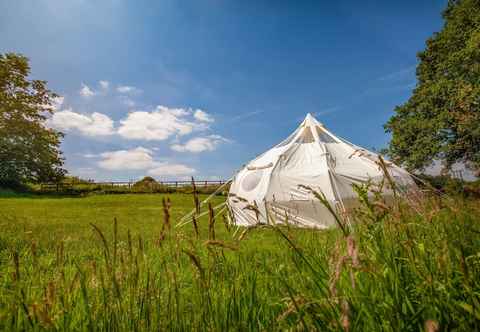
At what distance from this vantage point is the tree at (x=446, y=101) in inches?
610

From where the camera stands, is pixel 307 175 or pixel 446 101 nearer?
Answer: pixel 307 175

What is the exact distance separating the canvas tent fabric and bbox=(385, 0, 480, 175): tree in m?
7.57

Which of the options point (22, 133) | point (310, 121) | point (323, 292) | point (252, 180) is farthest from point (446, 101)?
point (22, 133)

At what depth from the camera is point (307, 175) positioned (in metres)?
10.3

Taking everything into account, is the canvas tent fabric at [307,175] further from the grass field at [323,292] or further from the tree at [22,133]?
the tree at [22,133]

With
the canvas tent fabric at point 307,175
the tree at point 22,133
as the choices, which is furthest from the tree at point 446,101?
the tree at point 22,133

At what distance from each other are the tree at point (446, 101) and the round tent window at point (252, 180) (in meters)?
11.1

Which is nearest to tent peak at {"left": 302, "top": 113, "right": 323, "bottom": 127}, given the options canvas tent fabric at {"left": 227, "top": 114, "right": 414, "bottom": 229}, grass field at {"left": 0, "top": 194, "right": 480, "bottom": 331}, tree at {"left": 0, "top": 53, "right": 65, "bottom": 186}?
canvas tent fabric at {"left": 227, "top": 114, "right": 414, "bottom": 229}

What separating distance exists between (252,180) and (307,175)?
253 cm

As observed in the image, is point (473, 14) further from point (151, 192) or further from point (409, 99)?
point (151, 192)

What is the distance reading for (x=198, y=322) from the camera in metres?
1.42

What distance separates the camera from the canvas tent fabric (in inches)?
384

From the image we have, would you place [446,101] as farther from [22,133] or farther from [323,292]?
[22,133]

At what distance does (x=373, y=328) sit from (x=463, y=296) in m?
0.47
